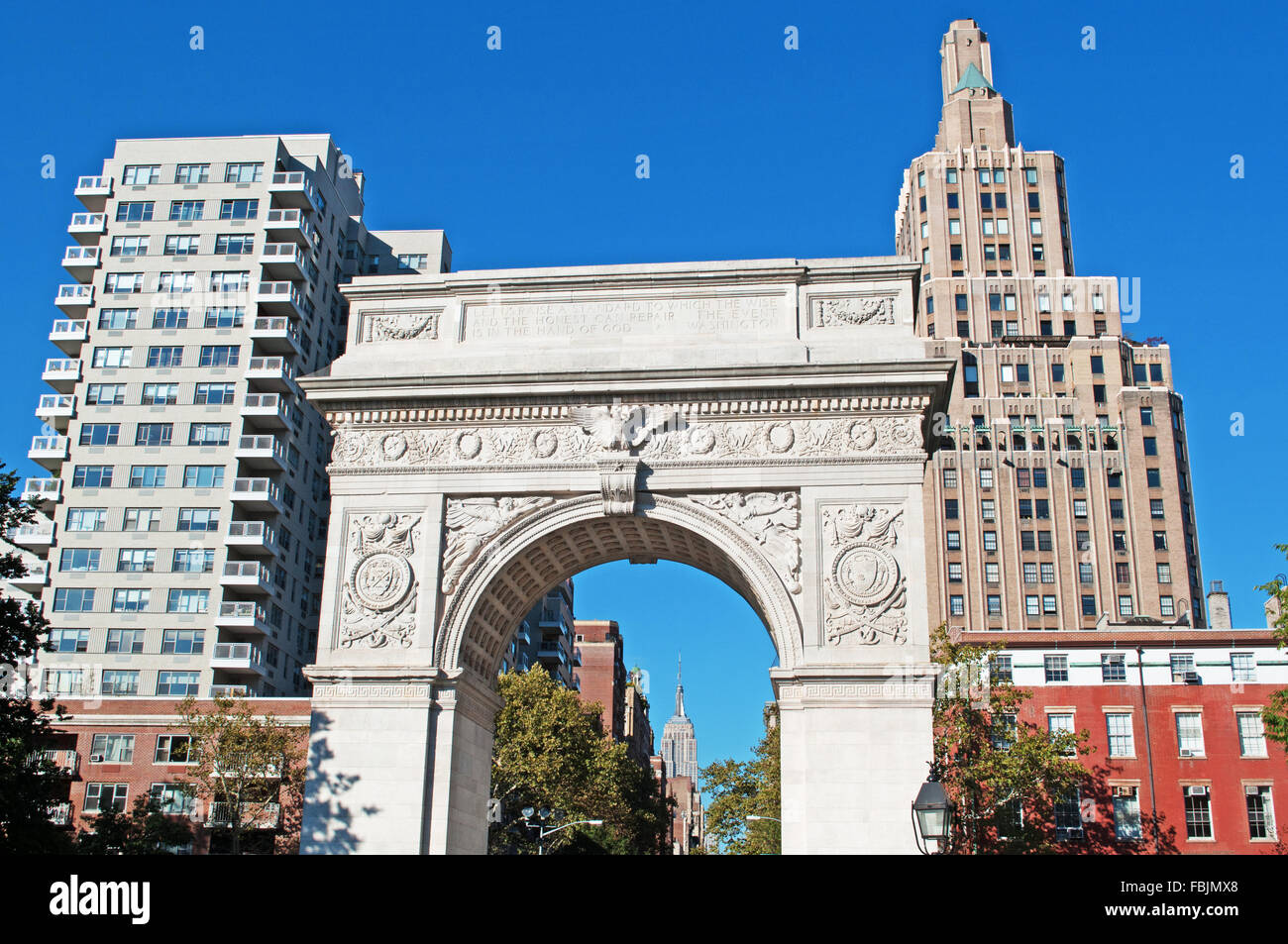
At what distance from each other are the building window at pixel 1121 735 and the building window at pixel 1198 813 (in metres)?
2.43

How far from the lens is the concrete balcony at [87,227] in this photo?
2608 inches

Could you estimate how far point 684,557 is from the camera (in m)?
28.7

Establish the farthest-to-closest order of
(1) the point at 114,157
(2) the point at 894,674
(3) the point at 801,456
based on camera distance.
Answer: (1) the point at 114,157
(3) the point at 801,456
(2) the point at 894,674

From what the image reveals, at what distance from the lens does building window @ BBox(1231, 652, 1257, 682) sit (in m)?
47.1

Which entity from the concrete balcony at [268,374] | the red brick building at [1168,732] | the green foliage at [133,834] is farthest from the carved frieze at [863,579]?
the concrete balcony at [268,374]

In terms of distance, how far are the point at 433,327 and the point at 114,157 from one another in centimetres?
4928

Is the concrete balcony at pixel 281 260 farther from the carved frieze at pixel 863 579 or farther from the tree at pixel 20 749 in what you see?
the carved frieze at pixel 863 579

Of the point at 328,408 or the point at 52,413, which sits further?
the point at 52,413

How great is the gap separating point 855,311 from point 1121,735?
27.9 metres

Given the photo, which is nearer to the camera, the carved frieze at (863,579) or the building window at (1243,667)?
A: the carved frieze at (863,579)

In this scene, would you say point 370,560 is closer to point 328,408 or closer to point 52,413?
point 328,408

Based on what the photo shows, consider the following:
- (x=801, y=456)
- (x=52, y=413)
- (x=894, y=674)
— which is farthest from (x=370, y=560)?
(x=52, y=413)
